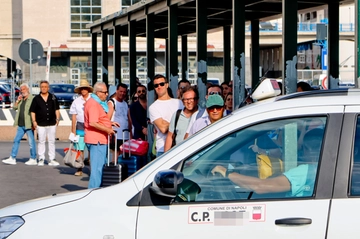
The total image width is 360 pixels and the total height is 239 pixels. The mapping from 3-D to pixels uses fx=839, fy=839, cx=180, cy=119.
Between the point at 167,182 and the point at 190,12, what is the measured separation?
1237 cm

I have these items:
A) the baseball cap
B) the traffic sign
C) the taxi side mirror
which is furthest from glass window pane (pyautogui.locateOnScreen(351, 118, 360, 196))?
the traffic sign

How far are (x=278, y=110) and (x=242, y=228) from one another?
716mm

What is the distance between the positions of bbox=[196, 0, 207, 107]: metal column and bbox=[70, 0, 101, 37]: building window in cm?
5535

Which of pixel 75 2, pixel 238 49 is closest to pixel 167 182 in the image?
pixel 238 49

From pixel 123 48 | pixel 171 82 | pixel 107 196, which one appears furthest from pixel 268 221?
pixel 123 48

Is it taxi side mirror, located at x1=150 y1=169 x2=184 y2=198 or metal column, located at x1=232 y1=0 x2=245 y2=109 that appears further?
metal column, located at x1=232 y1=0 x2=245 y2=109

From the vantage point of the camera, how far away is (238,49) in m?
12.4

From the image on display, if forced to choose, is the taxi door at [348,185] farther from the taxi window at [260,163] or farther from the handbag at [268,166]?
the handbag at [268,166]

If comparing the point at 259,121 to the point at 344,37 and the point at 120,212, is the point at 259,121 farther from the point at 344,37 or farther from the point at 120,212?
the point at 344,37

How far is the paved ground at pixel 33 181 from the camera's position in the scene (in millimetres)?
13016

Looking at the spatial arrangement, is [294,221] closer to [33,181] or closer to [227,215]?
[227,215]

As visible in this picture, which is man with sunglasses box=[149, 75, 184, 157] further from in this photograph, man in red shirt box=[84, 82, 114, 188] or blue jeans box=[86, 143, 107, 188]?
blue jeans box=[86, 143, 107, 188]

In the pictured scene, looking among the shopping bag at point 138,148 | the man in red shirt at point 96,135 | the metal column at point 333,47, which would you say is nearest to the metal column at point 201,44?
the metal column at point 333,47

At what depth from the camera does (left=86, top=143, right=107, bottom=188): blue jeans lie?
1153 centimetres
